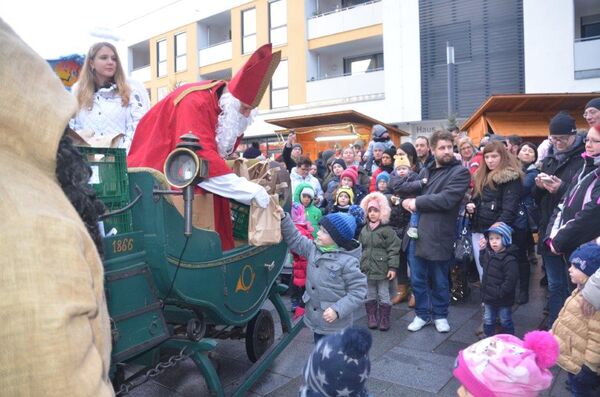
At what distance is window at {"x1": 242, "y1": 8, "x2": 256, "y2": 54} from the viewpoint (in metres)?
19.8

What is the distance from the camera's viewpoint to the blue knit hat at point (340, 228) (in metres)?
3.20

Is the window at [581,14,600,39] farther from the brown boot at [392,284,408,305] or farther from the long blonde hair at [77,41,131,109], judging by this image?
the long blonde hair at [77,41,131,109]

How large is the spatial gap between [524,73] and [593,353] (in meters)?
13.0

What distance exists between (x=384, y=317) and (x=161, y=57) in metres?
22.2

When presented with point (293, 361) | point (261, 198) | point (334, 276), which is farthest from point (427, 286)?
point (261, 198)

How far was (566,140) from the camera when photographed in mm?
4090

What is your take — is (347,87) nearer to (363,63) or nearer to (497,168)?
(363,63)

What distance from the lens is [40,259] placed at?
0.64 m

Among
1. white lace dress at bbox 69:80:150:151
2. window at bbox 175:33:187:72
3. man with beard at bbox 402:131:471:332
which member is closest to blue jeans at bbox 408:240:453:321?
man with beard at bbox 402:131:471:332

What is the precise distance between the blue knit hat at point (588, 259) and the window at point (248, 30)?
60.8 feet

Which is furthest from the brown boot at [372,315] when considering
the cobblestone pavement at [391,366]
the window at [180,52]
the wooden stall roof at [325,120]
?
the window at [180,52]

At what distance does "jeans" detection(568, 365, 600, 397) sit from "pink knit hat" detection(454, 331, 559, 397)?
3.66 ft

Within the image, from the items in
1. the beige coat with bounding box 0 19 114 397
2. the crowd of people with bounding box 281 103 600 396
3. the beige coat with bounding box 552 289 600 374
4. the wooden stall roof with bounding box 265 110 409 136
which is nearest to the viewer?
the beige coat with bounding box 0 19 114 397

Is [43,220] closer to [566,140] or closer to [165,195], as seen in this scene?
[165,195]
